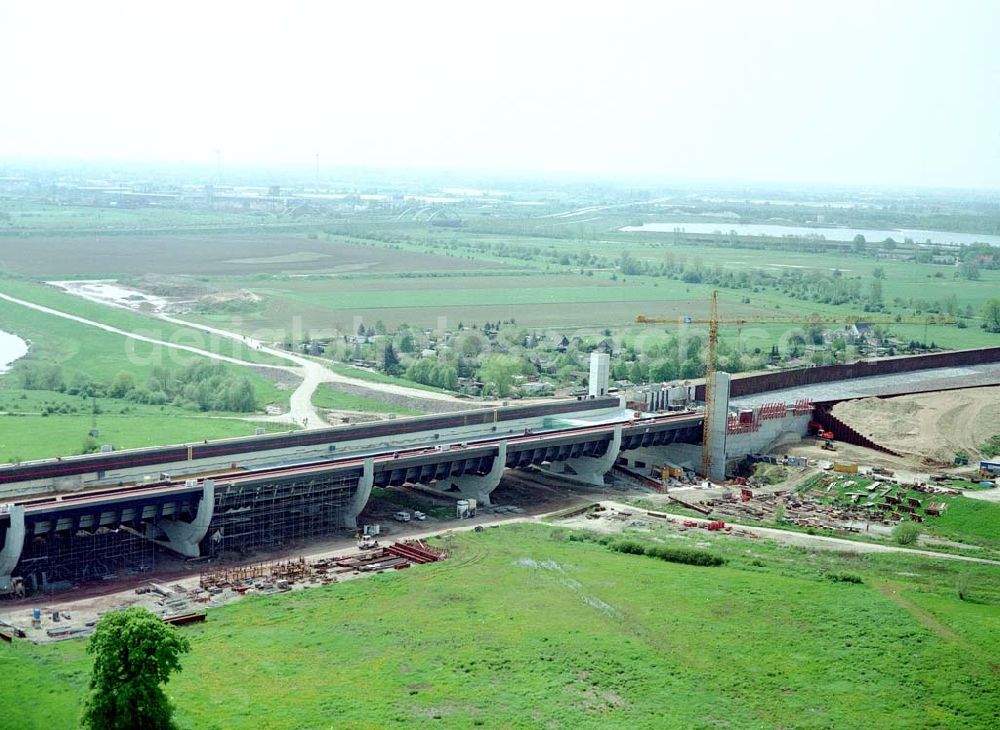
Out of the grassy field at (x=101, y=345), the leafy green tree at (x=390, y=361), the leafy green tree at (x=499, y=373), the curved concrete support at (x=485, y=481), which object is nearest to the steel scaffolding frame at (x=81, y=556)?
the curved concrete support at (x=485, y=481)

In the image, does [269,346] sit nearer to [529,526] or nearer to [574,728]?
[529,526]

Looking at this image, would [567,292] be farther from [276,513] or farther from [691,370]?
[276,513]

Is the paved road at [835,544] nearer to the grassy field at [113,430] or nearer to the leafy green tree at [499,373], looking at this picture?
the grassy field at [113,430]

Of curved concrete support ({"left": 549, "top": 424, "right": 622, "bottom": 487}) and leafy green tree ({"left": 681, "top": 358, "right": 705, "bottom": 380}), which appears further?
leafy green tree ({"left": 681, "top": 358, "right": 705, "bottom": 380})

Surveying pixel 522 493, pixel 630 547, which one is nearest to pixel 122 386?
pixel 522 493

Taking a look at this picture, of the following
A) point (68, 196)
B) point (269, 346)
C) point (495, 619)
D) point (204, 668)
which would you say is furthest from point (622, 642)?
point (68, 196)

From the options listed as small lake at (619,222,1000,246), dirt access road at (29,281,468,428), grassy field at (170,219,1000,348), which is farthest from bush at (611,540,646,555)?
small lake at (619,222,1000,246)

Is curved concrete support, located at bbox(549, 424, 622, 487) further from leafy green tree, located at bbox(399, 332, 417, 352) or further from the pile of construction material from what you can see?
leafy green tree, located at bbox(399, 332, 417, 352)
